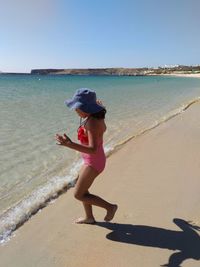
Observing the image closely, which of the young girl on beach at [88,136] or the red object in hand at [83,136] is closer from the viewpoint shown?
the young girl on beach at [88,136]

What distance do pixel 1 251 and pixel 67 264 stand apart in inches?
27.8

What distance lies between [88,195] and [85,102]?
97cm

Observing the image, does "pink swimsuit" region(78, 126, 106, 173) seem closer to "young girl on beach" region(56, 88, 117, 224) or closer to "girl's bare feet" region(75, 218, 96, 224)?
"young girl on beach" region(56, 88, 117, 224)

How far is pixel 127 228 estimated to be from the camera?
4129mm

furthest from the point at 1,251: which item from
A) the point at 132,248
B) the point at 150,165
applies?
the point at 150,165

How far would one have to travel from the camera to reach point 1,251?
12.3 ft

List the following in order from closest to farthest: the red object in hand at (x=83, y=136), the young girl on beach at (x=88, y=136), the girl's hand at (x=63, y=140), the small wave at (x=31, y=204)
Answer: the girl's hand at (x=63, y=140)
the young girl on beach at (x=88, y=136)
the red object in hand at (x=83, y=136)
the small wave at (x=31, y=204)

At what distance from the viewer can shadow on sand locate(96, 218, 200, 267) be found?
3553 mm

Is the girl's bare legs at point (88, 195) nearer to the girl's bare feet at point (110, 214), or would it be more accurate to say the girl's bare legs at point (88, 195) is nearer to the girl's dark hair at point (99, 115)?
the girl's bare feet at point (110, 214)

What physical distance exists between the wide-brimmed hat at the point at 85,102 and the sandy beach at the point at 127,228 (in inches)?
49.4

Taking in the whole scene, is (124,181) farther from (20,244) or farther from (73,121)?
(73,121)

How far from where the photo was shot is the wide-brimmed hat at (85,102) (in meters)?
3.71

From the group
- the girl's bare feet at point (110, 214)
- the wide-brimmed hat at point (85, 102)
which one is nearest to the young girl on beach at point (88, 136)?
the wide-brimmed hat at point (85, 102)

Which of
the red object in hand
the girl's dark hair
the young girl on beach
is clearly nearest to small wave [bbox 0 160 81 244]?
the young girl on beach
